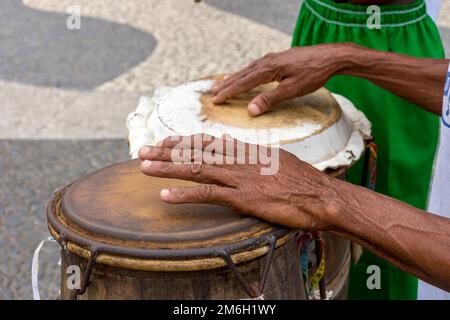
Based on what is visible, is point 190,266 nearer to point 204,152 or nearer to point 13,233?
point 204,152

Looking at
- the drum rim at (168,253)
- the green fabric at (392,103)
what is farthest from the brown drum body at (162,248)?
the green fabric at (392,103)

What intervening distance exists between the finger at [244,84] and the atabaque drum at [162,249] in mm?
514

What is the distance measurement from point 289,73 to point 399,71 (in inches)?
13.1

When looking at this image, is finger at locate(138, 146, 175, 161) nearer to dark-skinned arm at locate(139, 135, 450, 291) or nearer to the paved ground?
dark-skinned arm at locate(139, 135, 450, 291)

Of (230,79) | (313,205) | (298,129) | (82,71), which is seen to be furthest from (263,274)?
(82,71)

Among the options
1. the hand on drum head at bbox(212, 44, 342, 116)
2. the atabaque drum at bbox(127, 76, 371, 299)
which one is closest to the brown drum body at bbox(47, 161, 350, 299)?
the atabaque drum at bbox(127, 76, 371, 299)

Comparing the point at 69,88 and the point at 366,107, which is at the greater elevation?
the point at 366,107

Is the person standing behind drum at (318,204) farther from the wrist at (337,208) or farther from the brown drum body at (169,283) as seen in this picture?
the brown drum body at (169,283)

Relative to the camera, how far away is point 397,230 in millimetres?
1304

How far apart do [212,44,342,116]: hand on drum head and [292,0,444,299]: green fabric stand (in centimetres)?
29

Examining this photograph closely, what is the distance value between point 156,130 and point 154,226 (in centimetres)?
51

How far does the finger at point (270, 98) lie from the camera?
5.85 ft
